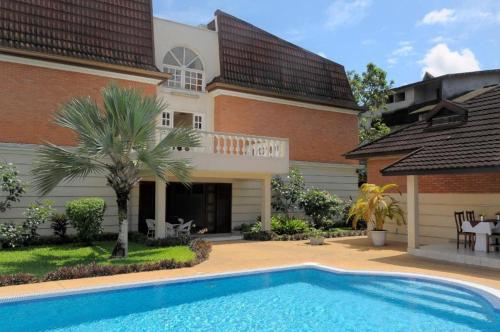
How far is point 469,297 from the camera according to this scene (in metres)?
7.71

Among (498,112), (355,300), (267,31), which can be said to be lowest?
(355,300)

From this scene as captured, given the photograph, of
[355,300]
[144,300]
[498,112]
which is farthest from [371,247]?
[144,300]

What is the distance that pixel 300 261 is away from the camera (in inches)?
441

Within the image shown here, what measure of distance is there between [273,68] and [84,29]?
8726mm

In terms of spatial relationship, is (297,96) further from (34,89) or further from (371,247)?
(34,89)

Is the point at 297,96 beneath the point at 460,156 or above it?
above

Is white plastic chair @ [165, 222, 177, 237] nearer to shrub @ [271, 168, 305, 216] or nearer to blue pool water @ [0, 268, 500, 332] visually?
shrub @ [271, 168, 305, 216]

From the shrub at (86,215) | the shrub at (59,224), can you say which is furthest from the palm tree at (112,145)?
the shrub at (59,224)

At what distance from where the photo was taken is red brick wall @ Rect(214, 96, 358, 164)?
18781 mm

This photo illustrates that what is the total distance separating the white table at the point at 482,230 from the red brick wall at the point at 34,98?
13051 mm

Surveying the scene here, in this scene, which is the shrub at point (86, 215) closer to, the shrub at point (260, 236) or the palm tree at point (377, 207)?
the shrub at point (260, 236)

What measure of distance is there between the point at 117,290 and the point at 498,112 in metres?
11.6

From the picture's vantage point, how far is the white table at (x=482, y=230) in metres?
11.0

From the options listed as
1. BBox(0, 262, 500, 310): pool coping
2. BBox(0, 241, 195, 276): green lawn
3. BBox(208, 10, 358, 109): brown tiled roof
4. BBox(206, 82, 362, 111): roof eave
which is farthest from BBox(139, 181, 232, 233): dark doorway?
BBox(0, 262, 500, 310): pool coping
